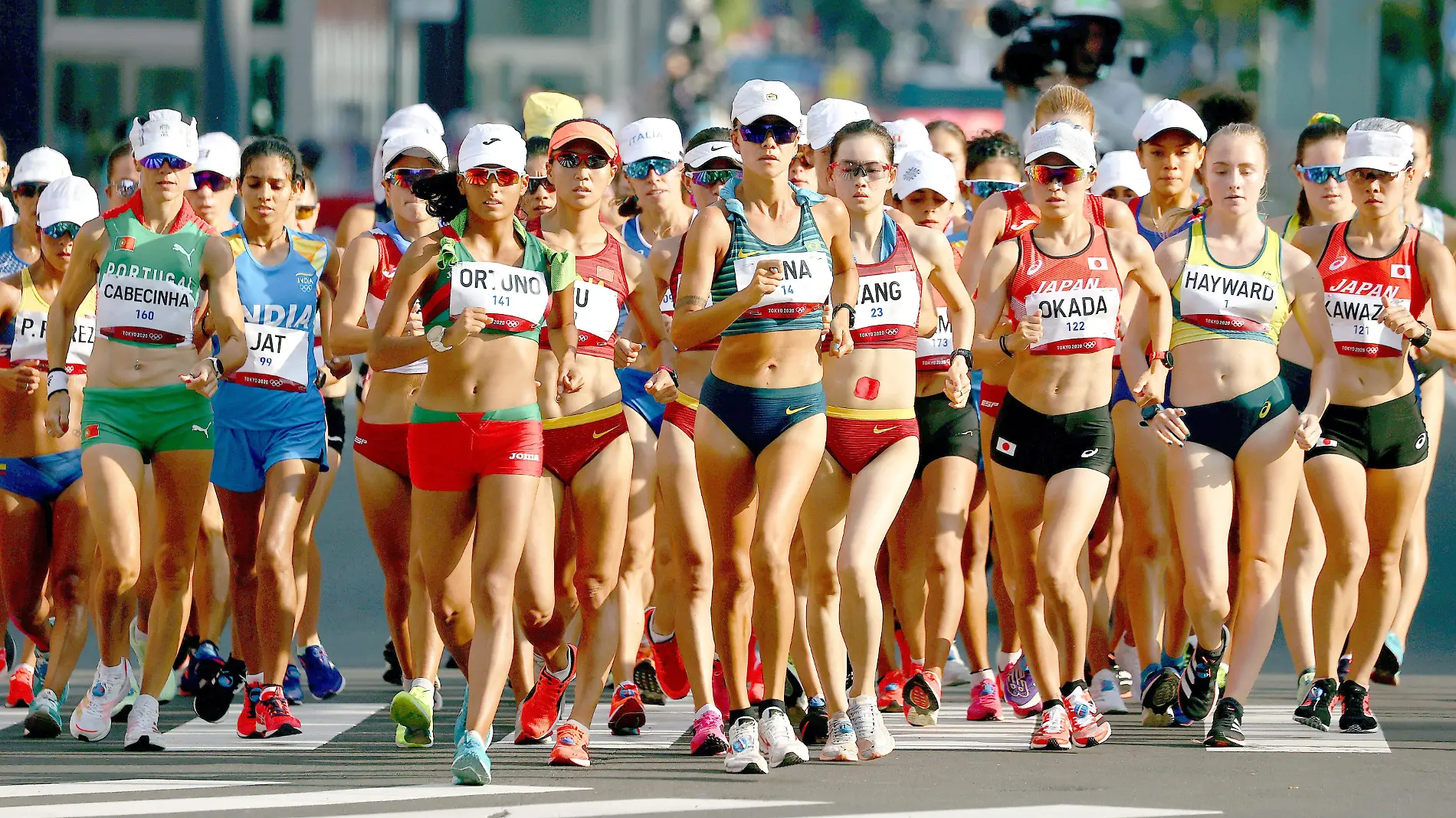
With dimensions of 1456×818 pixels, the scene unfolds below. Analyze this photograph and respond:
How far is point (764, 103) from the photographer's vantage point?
364 inches

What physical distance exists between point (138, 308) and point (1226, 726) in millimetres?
4728

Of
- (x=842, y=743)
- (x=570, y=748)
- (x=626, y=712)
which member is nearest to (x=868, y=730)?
(x=842, y=743)

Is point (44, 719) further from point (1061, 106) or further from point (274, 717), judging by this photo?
point (1061, 106)

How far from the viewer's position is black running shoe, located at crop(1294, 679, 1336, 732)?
10516mm

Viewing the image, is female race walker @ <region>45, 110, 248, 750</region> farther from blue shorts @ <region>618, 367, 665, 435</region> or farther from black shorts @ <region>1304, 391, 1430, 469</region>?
black shorts @ <region>1304, 391, 1430, 469</region>

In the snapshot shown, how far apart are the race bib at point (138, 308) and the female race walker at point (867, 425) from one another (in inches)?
108

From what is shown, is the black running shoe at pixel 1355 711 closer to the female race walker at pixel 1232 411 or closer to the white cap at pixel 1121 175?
the female race walker at pixel 1232 411

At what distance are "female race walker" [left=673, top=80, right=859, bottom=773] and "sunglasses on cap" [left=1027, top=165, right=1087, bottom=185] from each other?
1144 millimetres

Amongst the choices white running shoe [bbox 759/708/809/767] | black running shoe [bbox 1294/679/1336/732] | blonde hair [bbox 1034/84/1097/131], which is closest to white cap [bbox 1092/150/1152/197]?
blonde hair [bbox 1034/84/1097/131]

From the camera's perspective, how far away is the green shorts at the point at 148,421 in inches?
401

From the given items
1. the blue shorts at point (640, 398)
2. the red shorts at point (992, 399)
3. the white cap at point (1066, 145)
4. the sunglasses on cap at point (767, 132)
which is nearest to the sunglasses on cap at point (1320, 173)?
the white cap at point (1066, 145)

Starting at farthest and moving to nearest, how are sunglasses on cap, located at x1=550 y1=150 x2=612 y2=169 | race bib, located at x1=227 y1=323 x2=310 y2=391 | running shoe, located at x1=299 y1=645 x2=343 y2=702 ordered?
running shoe, located at x1=299 y1=645 x2=343 y2=702
race bib, located at x1=227 y1=323 x2=310 y2=391
sunglasses on cap, located at x1=550 y1=150 x2=612 y2=169

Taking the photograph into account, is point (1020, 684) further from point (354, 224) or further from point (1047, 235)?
point (354, 224)

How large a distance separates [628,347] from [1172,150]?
294 centimetres
